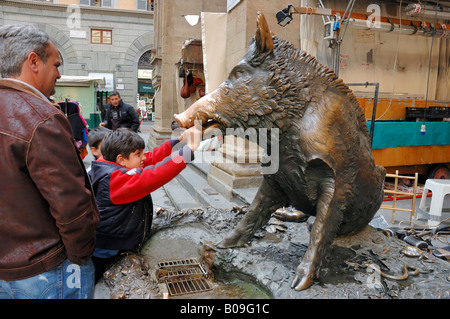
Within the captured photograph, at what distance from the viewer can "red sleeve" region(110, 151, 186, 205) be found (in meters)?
2.12

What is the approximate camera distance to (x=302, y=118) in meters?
1.87

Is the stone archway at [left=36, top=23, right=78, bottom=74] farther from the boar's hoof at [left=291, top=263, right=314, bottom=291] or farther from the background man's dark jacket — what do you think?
the boar's hoof at [left=291, top=263, right=314, bottom=291]

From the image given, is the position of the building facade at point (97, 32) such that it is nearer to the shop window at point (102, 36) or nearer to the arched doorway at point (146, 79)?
the shop window at point (102, 36)

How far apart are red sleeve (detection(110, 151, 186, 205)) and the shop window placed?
1999 cm

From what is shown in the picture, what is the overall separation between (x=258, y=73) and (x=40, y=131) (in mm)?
1117

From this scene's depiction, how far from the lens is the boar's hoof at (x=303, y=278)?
183 cm

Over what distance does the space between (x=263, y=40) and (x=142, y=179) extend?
43.1 inches

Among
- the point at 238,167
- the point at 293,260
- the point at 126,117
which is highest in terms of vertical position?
the point at 126,117

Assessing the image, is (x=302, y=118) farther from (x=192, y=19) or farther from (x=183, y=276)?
(x=192, y=19)

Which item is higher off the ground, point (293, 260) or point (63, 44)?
point (63, 44)

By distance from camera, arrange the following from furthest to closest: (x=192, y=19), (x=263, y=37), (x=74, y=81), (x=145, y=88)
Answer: (x=145, y=88) < (x=74, y=81) < (x=192, y=19) < (x=263, y=37)

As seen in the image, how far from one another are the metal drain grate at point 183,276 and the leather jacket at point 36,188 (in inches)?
29.6

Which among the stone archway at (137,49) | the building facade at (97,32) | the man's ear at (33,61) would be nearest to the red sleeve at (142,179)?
the man's ear at (33,61)

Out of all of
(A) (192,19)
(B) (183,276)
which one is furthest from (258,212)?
(A) (192,19)
